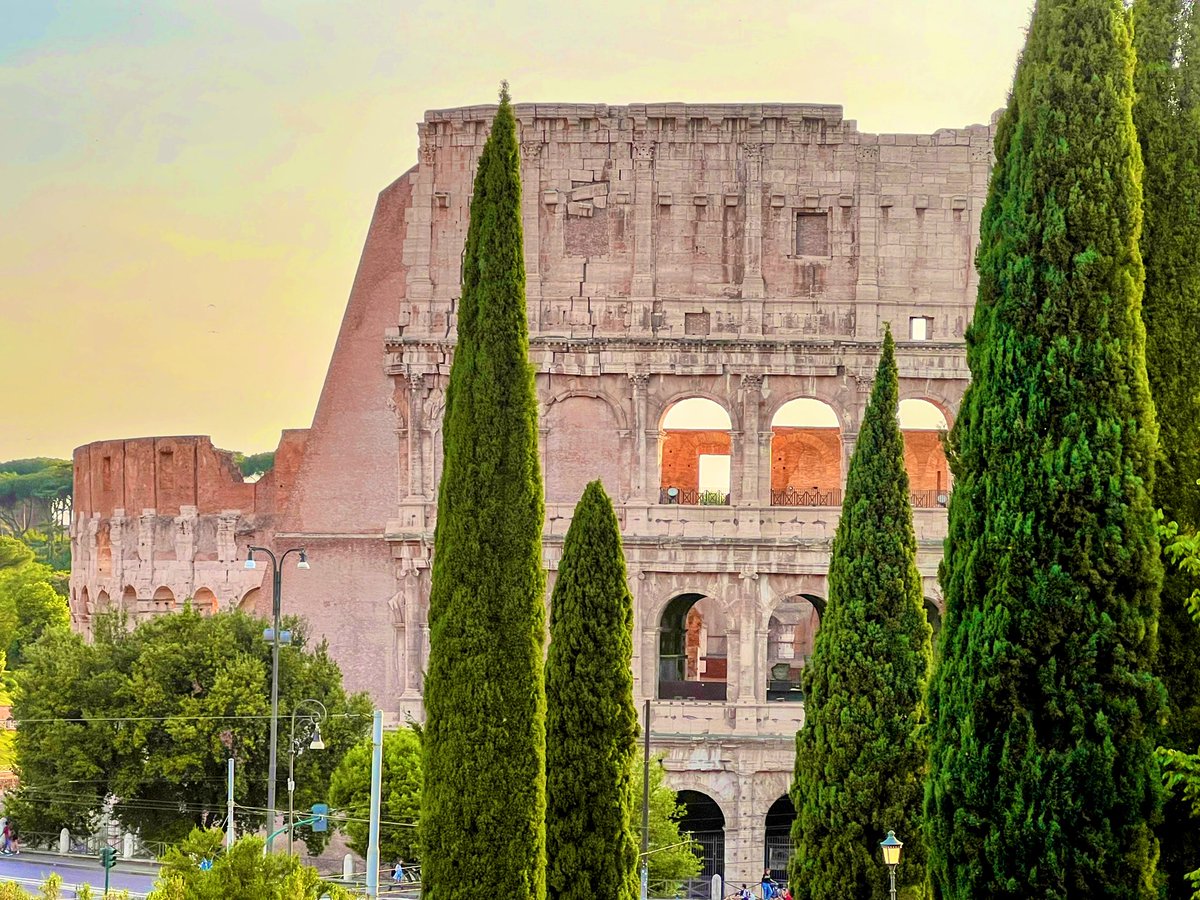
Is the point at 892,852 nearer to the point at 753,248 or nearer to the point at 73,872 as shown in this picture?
the point at 753,248

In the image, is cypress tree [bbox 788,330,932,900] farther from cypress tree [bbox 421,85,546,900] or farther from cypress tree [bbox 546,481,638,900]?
cypress tree [bbox 421,85,546,900]

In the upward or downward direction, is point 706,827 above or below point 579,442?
below

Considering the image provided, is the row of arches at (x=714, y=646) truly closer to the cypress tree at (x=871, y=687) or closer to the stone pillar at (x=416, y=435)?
the stone pillar at (x=416, y=435)

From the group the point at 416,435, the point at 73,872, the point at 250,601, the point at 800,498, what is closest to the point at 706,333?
the point at 800,498

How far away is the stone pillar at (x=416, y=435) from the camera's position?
111 ft

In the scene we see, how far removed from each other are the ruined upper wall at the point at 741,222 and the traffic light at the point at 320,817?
908 centimetres

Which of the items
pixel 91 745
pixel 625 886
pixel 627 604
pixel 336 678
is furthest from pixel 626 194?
pixel 625 886

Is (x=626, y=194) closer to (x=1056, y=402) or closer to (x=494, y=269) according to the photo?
(x=494, y=269)

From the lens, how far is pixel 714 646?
141ft

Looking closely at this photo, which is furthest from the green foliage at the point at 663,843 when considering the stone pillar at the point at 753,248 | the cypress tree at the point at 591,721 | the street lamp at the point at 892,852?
the street lamp at the point at 892,852

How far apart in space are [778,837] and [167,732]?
1058 centimetres

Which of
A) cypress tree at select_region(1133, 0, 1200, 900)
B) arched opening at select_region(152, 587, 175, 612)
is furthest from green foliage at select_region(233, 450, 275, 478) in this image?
cypress tree at select_region(1133, 0, 1200, 900)

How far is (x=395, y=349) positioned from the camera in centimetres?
3406

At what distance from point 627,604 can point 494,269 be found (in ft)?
14.0
